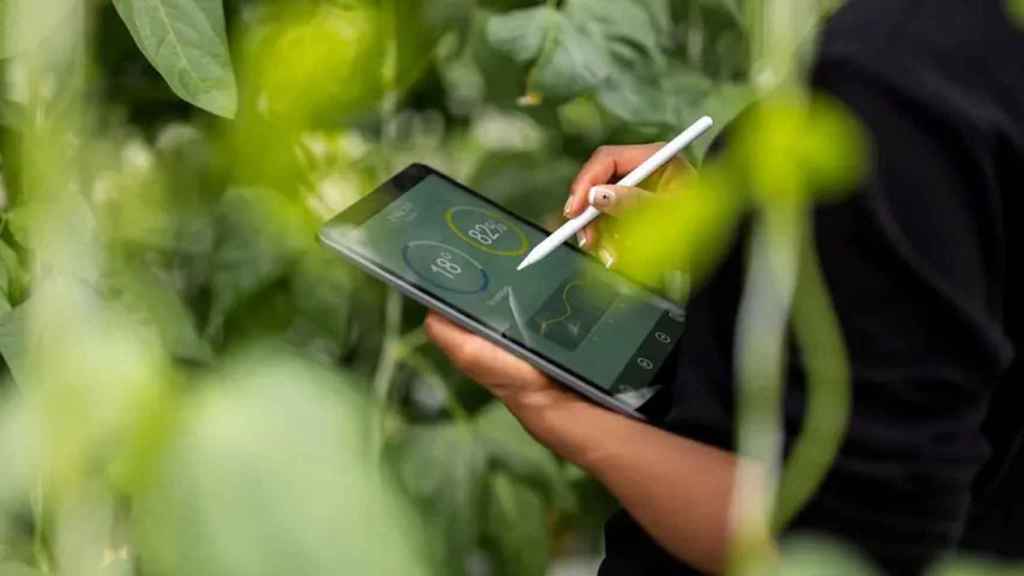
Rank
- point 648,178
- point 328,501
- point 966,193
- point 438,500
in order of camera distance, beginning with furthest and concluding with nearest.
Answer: point 438,500 → point 648,178 → point 966,193 → point 328,501

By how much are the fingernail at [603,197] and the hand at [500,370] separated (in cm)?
8

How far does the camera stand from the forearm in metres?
0.60

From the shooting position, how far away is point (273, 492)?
0.30m

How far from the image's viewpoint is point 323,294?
82 centimetres

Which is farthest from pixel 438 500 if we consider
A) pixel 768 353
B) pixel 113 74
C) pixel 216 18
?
→ pixel 768 353

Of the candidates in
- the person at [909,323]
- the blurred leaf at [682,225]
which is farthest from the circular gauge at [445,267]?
the blurred leaf at [682,225]

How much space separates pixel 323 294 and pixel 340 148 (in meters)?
0.09

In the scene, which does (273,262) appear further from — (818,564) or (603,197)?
(818,564)

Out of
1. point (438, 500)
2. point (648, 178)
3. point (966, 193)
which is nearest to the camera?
point (966, 193)

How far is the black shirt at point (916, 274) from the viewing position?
1.66 ft

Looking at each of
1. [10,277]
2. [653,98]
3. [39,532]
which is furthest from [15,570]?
[653,98]

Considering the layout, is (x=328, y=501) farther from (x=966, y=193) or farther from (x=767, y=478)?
(x=966, y=193)

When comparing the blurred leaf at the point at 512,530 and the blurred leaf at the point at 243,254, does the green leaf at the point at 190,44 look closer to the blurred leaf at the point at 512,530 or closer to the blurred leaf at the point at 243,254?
the blurred leaf at the point at 243,254

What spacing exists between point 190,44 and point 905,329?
27 centimetres
